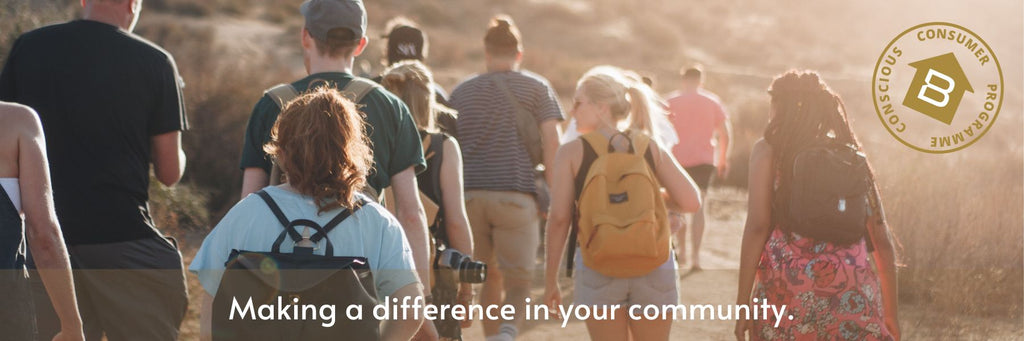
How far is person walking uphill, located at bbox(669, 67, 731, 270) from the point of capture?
9672mm

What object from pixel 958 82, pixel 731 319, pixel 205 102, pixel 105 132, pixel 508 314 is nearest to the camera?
pixel 105 132

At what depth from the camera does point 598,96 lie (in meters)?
4.61

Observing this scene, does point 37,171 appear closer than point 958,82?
Yes

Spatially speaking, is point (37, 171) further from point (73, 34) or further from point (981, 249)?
point (981, 249)

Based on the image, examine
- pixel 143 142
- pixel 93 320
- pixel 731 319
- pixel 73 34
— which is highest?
pixel 73 34

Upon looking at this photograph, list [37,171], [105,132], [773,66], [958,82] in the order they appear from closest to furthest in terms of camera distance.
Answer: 1. [37,171]
2. [105,132]
3. [958,82]
4. [773,66]

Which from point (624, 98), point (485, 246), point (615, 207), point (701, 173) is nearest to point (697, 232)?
point (701, 173)

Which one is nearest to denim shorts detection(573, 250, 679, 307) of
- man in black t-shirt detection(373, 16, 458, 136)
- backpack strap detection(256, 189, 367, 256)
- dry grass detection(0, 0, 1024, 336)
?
man in black t-shirt detection(373, 16, 458, 136)

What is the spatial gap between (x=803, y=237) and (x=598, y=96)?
40.8 inches

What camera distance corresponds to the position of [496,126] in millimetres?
6137

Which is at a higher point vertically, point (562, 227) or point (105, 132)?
point (105, 132)

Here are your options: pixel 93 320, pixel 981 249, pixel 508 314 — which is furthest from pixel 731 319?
pixel 93 320

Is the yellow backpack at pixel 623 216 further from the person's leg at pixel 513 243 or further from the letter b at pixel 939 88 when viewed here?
the letter b at pixel 939 88

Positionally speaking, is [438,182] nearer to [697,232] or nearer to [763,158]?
[763,158]
